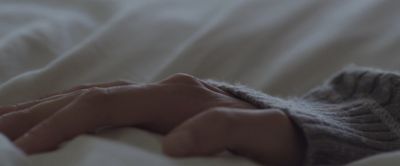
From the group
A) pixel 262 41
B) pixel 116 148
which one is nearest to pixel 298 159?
pixel 116 148

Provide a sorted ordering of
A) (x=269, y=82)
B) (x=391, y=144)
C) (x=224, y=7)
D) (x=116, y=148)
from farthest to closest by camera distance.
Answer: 1. (x=224, y=7)
2. (x=269, y=82)
3. (x=391, y=144)
4. (x=116, y=148)

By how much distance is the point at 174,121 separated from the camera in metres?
0.62

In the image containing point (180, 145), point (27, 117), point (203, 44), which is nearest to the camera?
point (180, 145)

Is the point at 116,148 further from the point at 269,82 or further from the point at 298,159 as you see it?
the point at 269,82

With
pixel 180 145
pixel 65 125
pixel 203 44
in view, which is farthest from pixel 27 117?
pixel 203 44

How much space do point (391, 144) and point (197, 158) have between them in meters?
0.21

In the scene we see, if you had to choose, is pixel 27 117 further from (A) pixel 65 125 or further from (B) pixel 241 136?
(B) pixel 241 136

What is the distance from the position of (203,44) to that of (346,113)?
246mm

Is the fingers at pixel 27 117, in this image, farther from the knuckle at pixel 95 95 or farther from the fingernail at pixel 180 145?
Answer: the fingernail at pixel 180 145

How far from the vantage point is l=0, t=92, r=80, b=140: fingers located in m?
0.64

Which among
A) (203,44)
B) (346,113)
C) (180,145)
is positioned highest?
(203,44)

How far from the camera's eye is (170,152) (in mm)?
543

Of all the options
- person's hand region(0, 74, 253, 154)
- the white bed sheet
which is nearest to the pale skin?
person's hand region(0, 74, 253, 154)

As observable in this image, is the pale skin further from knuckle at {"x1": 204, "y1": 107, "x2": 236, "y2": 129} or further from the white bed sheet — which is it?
the white bed sheet
